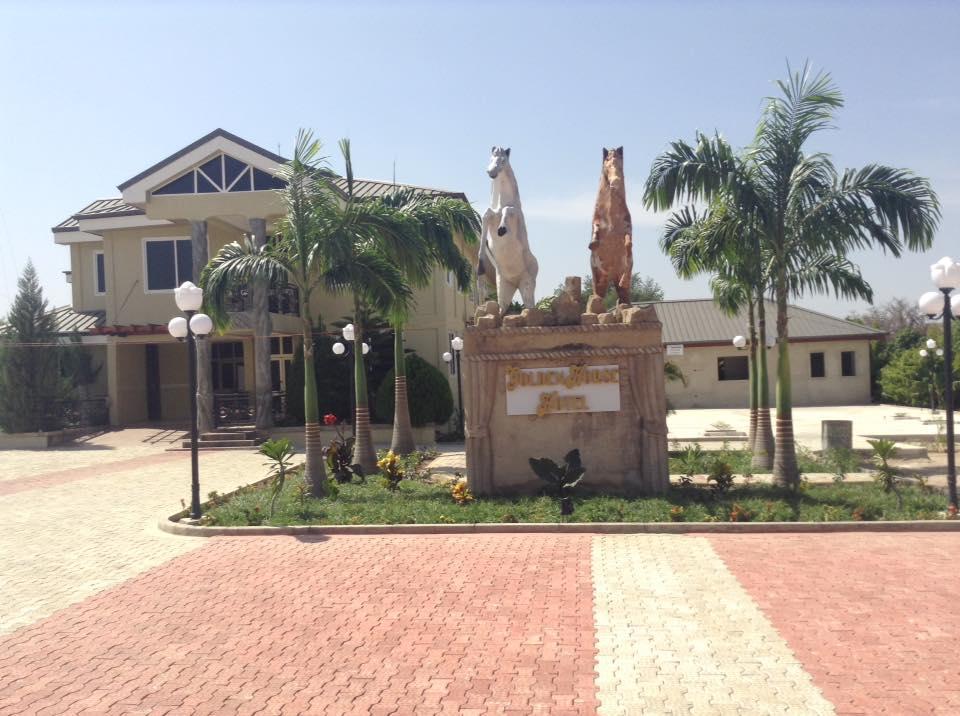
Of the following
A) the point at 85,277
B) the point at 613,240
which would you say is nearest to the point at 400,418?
the point at 613,240

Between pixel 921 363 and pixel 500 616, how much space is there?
27.8 m

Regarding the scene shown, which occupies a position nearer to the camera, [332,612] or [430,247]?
[332,612]

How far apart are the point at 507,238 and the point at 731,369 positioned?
25108 mm

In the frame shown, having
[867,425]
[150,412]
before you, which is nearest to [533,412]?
[867,425]

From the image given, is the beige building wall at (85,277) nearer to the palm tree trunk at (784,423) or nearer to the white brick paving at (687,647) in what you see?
the palm tree trunk at (784,423)

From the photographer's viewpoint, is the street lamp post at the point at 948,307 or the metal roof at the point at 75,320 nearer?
the street lamp post at the point at 948,307

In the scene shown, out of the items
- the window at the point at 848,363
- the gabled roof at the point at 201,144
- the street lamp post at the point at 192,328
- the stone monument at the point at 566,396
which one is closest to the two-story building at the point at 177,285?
the gabled roof at the point at 201,144

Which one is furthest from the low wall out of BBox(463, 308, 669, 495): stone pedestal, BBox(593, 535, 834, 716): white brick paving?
BBox(593, 535, 834, 716): white brick paving

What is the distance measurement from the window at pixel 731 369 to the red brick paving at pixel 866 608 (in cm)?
2595

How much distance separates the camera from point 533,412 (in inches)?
469

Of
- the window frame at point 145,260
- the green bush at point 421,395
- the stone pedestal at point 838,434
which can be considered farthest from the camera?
the window frame at point 145,260

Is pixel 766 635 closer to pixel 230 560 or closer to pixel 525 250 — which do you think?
pixel 230 560

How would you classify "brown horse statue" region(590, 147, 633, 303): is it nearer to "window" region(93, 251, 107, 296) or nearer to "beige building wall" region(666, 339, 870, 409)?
"window" region(93, 251, 107, 296)

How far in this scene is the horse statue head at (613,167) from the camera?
41.1 feet
